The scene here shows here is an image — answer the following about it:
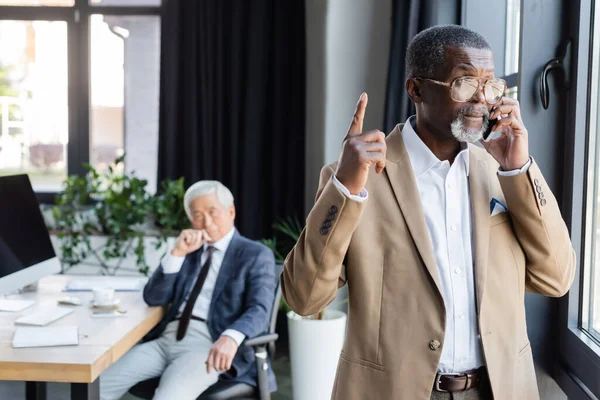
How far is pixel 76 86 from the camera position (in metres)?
5.07

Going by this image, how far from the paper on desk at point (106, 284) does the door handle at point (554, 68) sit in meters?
1.95

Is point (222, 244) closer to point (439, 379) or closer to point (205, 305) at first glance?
point (205, 305)

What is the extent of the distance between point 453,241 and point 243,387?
1477mm

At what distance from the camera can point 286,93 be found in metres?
4.80

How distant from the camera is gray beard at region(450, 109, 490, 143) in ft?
4.23

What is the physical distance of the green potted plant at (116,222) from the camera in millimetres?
4414

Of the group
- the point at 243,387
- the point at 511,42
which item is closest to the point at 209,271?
the point at 243,387

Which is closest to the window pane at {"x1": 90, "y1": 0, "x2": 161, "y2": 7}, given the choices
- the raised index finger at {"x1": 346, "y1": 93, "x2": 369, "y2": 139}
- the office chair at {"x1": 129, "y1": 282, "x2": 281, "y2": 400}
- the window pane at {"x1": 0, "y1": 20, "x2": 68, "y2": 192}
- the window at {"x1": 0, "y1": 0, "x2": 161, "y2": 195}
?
the window at {"x1": 0, "y1": 0, "x2": 161, "y2": 195}

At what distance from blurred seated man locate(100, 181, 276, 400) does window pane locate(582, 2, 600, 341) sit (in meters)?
1.28

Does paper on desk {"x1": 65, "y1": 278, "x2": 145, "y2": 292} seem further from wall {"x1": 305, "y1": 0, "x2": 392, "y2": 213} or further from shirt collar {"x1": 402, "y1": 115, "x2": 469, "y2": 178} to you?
shirt collar {"x1": 402, "y1": 115, "x2": 469, "y2": 178}

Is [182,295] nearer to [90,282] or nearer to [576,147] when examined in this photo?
[90,282]

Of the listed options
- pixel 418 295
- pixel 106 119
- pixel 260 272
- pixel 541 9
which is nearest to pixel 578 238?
pixel 541 9

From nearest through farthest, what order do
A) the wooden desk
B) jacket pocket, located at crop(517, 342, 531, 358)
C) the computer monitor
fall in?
jacket pocket, located at crop(517, 342, 531, 358), the wooden desk, the computer monitor

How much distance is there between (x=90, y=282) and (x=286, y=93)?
2205mm
